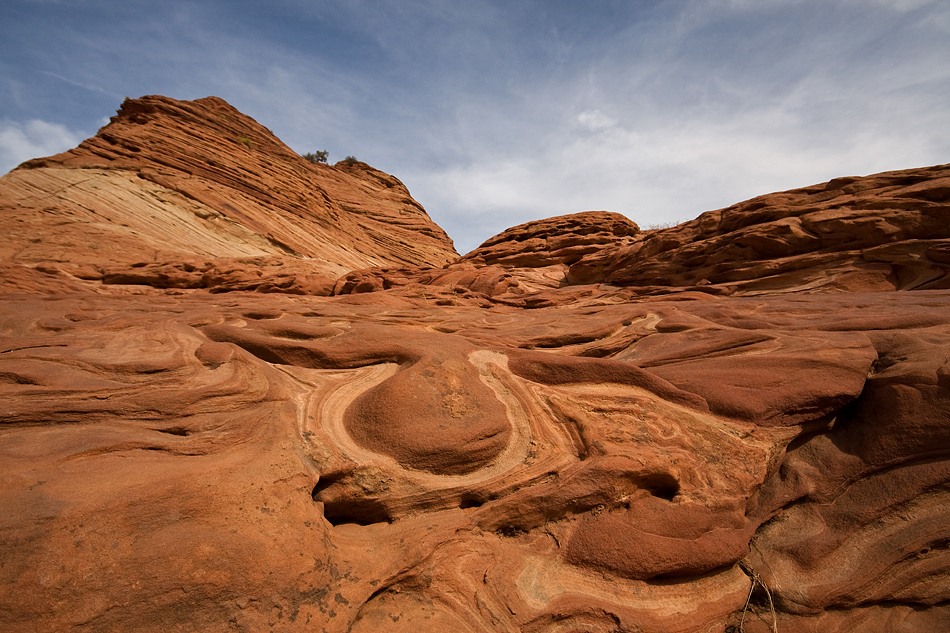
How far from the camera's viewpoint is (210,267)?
1352 cm

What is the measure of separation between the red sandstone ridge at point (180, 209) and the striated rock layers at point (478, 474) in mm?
8189

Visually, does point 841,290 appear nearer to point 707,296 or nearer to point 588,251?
point 707,296

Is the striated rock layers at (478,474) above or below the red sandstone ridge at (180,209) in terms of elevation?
below

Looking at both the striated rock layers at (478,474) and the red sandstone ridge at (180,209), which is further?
the red sandstone ridge at (180,209)

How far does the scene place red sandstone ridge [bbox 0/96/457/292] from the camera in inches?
520

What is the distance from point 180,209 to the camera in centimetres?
1738

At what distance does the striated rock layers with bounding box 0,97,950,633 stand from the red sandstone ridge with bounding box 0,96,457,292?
26.9ft

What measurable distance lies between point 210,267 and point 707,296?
1389cm

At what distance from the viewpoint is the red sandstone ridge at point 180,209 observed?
13.2 meters

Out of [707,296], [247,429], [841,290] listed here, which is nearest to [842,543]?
[247,429]

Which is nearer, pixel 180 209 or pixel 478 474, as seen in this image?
pixel 478 474

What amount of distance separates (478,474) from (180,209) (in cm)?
1898

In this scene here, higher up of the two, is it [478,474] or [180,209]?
[180,209]

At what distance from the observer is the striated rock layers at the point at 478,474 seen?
2350 mm
